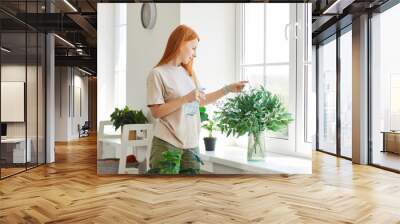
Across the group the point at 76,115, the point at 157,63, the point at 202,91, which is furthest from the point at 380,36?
the point at 76,115

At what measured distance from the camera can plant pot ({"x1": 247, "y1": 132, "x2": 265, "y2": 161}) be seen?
4.91 metres

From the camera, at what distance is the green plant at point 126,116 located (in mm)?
4852

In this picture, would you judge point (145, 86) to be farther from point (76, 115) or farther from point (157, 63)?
point (76, 115)

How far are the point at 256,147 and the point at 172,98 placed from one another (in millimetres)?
1218

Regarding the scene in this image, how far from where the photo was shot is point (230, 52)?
4.97m

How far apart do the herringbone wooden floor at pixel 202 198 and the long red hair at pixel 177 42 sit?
1.44 meters

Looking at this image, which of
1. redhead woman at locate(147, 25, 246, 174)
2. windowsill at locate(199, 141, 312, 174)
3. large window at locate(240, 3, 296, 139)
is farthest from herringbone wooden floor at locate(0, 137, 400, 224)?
large window at locate(240, 3, 296, 139)

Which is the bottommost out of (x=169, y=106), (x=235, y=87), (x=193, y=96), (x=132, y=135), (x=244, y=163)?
(x=244, y=163)

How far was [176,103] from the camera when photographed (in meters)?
4.72

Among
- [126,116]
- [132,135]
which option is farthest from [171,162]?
[126,116]

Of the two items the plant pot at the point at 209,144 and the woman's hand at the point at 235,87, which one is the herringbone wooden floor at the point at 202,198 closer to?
the plant pot at the point at 209,144

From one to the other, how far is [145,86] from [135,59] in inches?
14.8

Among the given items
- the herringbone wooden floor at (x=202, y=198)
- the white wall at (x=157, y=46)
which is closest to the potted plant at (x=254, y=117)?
the white wall at (x=157, y=46)

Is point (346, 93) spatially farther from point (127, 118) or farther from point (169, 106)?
point (127, 118)
